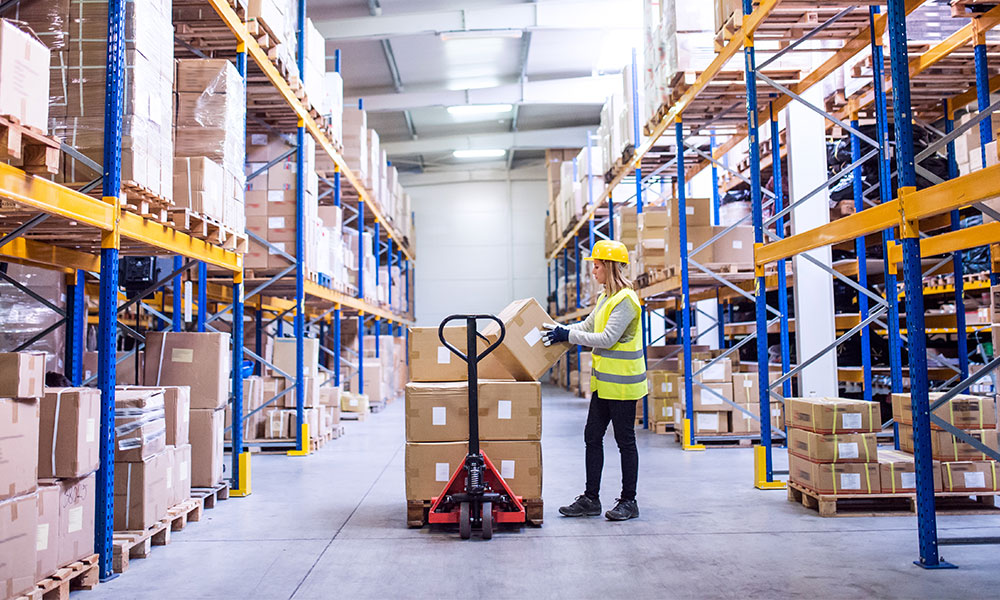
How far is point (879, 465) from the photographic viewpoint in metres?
5.47

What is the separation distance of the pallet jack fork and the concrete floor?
133 mm

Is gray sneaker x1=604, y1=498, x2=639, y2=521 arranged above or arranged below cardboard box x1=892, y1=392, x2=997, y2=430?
below

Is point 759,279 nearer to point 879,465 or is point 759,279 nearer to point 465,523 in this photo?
point 879,465

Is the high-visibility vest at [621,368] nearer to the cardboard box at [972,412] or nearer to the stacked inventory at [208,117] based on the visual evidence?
the cardboard box at [972,412]

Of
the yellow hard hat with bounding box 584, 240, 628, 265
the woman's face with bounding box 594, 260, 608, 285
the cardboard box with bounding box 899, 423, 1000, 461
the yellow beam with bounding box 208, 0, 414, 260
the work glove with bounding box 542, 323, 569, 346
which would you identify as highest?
the yellow beam with bounding box 208, 0, 414, 260

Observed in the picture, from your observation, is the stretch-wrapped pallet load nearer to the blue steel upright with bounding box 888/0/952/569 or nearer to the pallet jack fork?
the pallet jack fork

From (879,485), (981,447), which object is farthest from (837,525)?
(981,447)

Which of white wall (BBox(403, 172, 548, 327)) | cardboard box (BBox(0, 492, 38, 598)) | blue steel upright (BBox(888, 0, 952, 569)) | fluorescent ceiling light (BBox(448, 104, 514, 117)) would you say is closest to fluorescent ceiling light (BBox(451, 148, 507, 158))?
white wall (BBox(403, 172, 548, 327))

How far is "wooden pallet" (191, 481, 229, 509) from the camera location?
5.75m

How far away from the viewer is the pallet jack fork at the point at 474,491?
4848mm

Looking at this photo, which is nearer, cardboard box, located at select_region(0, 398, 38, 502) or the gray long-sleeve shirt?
cardboard box, located at select_region(0, 398, 38, 502)

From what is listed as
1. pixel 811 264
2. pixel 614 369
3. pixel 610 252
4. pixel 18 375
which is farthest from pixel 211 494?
pixel 811 264

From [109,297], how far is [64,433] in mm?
778

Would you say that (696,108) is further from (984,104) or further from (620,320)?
(620,320)
